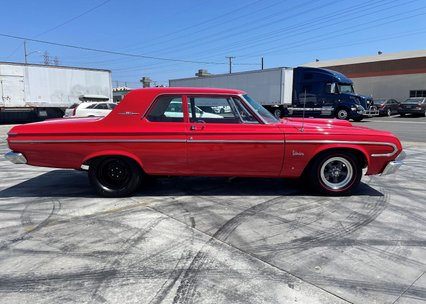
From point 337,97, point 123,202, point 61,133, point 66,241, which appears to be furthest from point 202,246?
point 337,97

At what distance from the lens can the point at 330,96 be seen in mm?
21594

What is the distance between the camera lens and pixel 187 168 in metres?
5.09

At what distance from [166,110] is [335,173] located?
104 inches

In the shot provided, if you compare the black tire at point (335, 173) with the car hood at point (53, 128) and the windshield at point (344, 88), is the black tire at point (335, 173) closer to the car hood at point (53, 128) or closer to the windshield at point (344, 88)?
the car hood at point (53, 128)

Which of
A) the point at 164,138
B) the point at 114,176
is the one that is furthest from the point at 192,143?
the point at 114,176

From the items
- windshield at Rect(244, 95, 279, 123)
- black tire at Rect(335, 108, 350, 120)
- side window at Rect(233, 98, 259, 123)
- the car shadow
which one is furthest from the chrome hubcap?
black tire at Rect(335, 108, 350, 120)

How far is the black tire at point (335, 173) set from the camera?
514cm

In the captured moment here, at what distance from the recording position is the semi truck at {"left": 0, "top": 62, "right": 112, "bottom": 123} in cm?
2069

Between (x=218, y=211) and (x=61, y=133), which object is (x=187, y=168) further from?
(x=61, y=133)

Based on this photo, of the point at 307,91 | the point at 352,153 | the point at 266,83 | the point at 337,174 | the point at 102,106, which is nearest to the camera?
the point at 352,153

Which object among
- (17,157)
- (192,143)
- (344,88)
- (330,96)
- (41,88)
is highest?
(41,88)

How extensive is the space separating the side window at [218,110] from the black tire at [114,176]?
1.15 m

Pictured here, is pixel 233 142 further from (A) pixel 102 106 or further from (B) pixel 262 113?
(A) pixel 102 106

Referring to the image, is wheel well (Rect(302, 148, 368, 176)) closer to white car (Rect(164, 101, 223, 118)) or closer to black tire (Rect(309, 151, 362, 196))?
black tire (Rect(309, 151, 362, 196))
